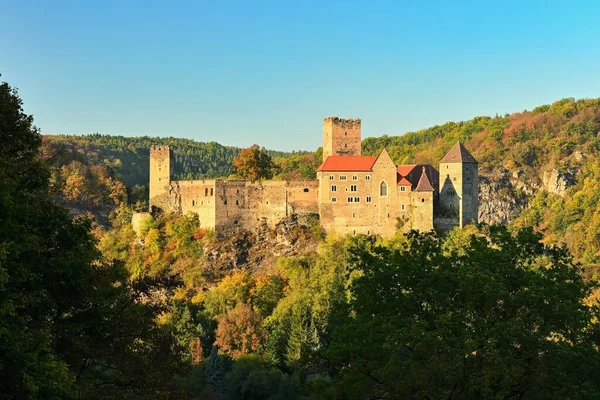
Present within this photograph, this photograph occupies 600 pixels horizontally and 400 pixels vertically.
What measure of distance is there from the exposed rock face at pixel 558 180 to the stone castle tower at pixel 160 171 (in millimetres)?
74946

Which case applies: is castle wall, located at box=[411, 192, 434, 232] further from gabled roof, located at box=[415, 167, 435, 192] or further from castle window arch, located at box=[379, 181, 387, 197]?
castle window arch, located at box=[379, 181, 387, 197]

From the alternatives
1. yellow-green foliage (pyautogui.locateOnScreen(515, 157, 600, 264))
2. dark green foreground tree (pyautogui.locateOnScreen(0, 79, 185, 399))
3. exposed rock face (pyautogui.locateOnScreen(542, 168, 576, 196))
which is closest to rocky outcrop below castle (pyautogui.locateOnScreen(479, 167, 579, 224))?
exposed rock face (pyautogui.locateOnScreen(542, 168, 576, 196))

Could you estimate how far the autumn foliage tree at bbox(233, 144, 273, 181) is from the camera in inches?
3130

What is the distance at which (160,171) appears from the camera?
77312 mm

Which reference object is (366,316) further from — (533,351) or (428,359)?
(533,351)

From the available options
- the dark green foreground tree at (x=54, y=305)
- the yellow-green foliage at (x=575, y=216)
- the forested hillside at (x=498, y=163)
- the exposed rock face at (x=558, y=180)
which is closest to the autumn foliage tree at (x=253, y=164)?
the forested hillside at (x=498, y=163)

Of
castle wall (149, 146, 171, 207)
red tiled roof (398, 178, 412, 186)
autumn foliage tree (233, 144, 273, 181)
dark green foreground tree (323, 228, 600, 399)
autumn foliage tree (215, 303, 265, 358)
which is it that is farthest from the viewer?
autumn foliage tree (233, 144, 273, 181)

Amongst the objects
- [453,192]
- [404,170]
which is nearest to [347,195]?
[404,170]

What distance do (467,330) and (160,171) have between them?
59495 mm

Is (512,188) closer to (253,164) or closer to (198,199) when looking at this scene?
(253,164)

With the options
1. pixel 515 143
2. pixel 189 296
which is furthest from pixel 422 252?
pixel 515 143

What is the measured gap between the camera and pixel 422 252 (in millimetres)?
23859

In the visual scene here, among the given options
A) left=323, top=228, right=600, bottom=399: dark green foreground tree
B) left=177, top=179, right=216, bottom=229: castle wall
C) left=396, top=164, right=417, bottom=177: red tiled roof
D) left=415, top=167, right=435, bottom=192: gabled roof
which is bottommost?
left=323, top=228, right=600, bottom=399: dark green foreground tree

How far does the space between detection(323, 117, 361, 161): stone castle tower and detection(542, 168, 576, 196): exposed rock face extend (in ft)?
225
